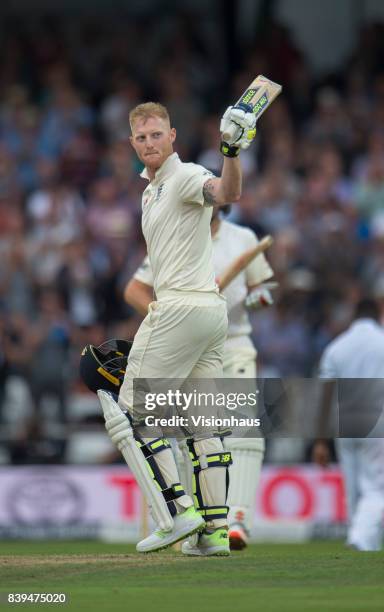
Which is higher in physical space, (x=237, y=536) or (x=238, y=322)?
(x=238, y=322)

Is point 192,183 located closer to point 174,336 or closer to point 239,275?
point 174,336

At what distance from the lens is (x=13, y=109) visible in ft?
58.2

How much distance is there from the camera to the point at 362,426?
10.9m

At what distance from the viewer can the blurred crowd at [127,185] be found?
14.3 m

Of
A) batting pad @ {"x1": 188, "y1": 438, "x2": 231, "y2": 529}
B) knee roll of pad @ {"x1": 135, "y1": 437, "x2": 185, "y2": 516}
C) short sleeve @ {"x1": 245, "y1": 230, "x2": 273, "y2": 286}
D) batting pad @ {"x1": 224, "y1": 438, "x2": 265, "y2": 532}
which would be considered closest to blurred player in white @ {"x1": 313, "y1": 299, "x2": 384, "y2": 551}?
batting pad @ {"x1": 224, "y1": 438, "x2": 265, "y2": 532}

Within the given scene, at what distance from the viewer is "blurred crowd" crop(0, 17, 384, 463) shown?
46.9 feet

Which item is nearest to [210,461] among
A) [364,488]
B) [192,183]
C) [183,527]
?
[183,527]

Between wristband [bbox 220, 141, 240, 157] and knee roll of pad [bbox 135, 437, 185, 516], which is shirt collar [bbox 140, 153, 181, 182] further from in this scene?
knee roll of pad [bbox 135, 437, 185, 516]

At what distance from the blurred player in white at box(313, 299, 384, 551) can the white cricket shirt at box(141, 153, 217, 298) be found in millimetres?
3478

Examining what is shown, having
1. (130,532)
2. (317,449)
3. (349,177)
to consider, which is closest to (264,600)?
(317,449)

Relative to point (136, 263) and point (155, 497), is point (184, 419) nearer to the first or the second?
point (155, 497)

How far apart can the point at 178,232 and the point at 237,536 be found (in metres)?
2.49

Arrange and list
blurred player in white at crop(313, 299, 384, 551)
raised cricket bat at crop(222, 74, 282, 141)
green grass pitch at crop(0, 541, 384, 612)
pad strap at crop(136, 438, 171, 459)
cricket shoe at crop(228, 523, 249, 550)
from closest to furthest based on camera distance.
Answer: green grass pitch at crop(0, 541, 384, 612)
raised cricket bat at crop(222, 74, 282, 141)
pad strap at crop(136, 438, 171, 459)
cricket shoe at crop(228, 523, 249, 550)
blurred player in white at crop(313, 299, 384, 551)

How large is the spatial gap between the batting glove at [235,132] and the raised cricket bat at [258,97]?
10cm
